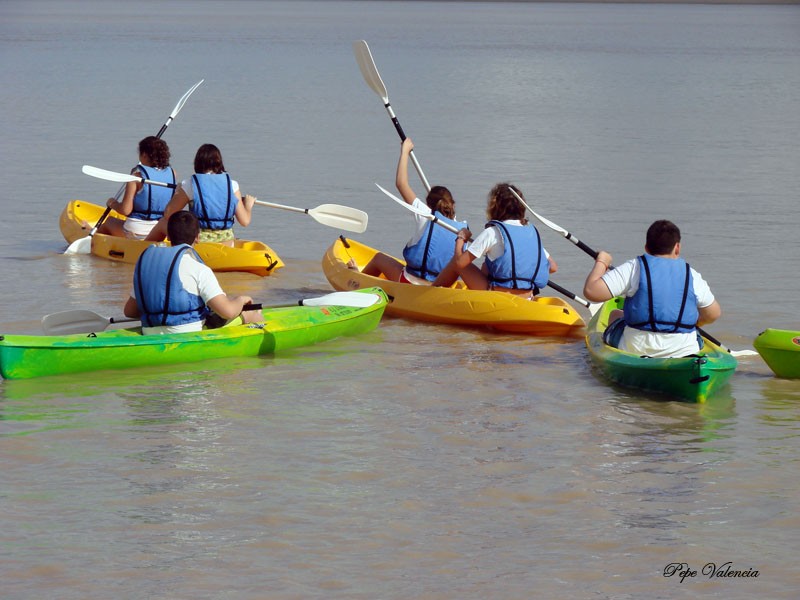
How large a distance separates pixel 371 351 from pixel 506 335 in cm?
106

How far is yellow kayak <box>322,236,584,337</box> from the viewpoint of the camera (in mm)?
9234

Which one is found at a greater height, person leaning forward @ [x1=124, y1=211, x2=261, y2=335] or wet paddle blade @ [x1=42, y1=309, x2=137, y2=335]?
person leaning forward @ [x1=124, y1=211, x2=261, y2=335]

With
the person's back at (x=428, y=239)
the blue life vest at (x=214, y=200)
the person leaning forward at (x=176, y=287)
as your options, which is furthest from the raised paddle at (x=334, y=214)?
the person leaning forward at (x=176, y=287)

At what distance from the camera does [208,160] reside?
34.4 feet

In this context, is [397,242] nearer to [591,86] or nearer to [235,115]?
[235,115]

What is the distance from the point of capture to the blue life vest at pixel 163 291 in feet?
25.6

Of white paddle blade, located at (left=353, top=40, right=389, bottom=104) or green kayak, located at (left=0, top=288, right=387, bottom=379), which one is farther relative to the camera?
white paddle blade, located at (left=353, top=40, right=389, bottom=104)

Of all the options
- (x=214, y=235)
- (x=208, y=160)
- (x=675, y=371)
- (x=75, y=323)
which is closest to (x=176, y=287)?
(x=75, y=323)

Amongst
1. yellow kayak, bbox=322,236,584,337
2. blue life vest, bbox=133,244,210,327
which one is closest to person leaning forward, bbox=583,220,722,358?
yellow kayak, bbox=322,236,584,337

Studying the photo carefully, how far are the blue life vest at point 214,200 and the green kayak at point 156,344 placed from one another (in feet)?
6.37

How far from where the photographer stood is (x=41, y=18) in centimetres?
7656

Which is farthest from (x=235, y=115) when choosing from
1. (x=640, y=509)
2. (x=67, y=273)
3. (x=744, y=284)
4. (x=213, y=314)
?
(x=640, y=509)

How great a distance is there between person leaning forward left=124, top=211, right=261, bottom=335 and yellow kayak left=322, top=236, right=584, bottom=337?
6.28ft
